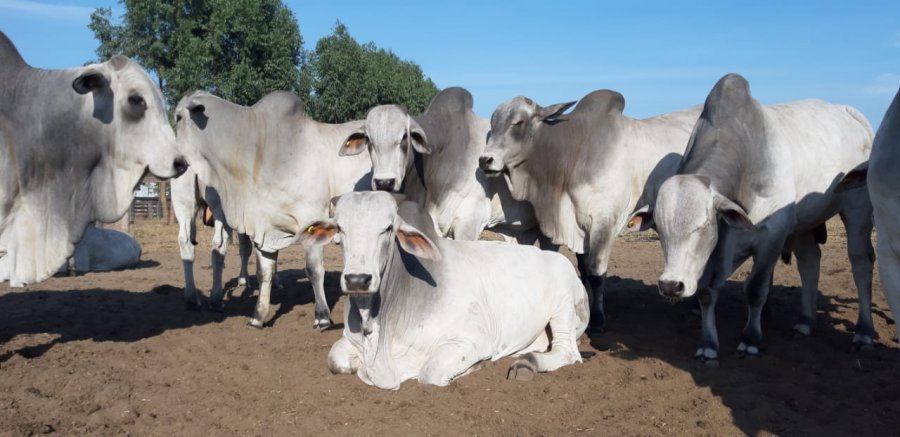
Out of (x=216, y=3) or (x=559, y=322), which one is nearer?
(x=559, y=322)

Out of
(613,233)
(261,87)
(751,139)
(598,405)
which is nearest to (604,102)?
(613,233)

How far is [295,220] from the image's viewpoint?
7.89m

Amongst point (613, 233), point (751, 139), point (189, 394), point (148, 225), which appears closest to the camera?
point (189, 394)

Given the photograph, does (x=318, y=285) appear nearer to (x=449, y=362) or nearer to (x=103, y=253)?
(x=449, y=362)

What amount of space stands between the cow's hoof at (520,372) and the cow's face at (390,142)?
82.3 inches

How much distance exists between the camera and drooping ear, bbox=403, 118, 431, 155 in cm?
730

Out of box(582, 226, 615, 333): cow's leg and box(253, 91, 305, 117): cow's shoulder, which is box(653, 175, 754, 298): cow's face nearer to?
box(582, 226, 615, 333): cow's leg

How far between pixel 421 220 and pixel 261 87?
1830 cm

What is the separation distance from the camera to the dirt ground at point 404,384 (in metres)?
4.52

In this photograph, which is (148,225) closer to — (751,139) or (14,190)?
(14,190)

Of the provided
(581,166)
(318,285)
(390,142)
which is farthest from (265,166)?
(581,166)

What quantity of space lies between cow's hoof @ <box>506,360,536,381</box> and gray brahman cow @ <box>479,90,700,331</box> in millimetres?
2371

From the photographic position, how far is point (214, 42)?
22984 millimetres

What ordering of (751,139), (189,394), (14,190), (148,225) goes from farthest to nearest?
(148,225)
(751,139)
(14,190)
(189,394)
